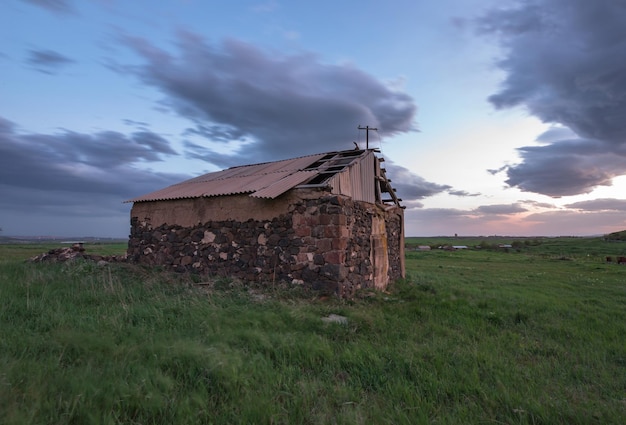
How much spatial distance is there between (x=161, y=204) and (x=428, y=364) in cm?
1038

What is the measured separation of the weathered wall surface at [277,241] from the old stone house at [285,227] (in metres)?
0.03

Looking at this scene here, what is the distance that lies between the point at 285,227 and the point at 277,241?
0.43 m

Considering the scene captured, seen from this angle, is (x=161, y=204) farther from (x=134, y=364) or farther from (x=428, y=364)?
(x=428, y=364)

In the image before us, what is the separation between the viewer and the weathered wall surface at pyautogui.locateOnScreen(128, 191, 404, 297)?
9008 mm

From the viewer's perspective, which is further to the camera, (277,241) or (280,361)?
(277,241)

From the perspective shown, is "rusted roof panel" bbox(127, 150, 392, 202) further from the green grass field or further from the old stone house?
the green grass field

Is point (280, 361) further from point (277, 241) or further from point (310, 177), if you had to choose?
point (310, 177)

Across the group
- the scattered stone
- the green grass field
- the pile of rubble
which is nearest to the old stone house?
the pile of rubble

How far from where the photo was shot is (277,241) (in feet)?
31.0

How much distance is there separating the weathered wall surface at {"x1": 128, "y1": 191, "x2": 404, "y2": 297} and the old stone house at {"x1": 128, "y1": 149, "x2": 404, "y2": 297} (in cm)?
3

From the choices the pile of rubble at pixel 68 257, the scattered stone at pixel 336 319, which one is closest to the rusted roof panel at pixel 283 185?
the scattered stone at pixel 336 319

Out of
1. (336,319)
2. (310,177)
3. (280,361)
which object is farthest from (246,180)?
(280,361)

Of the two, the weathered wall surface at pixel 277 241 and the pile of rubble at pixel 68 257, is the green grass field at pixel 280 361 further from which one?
the pile of rubble at pixel 68 257

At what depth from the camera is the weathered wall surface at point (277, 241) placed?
9.01 metres
